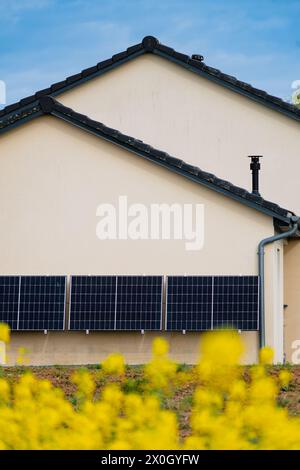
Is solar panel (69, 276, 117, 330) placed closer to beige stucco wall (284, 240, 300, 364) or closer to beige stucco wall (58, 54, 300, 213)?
beige stucco wall (284, 240, 300, 364)

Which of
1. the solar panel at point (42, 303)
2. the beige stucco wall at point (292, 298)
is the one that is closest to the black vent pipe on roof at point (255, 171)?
the beige stucco wall at point (292, 298)

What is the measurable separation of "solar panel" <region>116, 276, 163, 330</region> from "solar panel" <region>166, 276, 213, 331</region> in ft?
0.65

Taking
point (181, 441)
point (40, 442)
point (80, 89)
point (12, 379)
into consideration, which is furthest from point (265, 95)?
point (40, 442)

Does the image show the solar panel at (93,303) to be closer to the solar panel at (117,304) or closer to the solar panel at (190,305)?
the solar panel at (117,304)

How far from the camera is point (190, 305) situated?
18734 mm

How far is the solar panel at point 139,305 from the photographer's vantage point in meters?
18.7

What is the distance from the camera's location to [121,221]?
63.4ft

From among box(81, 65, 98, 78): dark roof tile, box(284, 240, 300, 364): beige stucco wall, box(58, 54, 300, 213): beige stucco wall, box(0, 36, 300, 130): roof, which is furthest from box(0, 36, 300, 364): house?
box(81, 65, 98, 78): dark roof tile

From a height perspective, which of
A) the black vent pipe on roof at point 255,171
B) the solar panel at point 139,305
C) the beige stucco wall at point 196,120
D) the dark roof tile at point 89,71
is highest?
the dark roof tile at point 89,71

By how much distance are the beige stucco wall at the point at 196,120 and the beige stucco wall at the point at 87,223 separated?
4065 mm

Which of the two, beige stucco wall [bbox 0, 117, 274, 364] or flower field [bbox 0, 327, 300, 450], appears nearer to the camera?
flower field [bbox 0, 327, 300, 450]

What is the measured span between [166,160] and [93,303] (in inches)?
115

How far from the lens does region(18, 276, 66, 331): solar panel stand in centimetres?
1891
